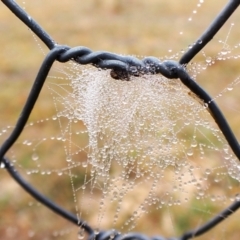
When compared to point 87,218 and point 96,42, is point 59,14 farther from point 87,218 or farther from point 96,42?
point 87,218

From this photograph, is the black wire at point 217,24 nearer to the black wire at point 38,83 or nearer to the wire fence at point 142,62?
the wire fence at point 142,62

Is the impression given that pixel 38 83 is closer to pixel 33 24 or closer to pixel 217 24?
pixel 33 24

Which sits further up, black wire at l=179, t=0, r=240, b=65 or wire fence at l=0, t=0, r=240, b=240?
black wire at l=179, t=0, r=240, b=65

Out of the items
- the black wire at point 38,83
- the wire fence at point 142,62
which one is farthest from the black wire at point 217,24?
the black wire at point 38,83

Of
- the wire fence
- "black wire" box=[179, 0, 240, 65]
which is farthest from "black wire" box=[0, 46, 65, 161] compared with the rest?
"black wire" box=[179, 0, 240, 65]

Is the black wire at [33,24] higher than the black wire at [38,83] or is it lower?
higher

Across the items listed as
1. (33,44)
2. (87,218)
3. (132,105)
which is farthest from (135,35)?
(132,105)

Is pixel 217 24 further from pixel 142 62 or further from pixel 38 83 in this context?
pixel 38 83

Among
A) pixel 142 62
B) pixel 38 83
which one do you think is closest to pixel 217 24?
pixel 142 62

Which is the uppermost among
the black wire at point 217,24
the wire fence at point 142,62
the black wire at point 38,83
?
the black wire at point 217,24

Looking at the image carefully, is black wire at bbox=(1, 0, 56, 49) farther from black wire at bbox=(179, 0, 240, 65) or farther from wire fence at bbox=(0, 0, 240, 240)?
black wire at bbox=(179, 0, 240, 65)

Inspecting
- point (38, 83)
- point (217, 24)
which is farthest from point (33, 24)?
point (217, 24)
